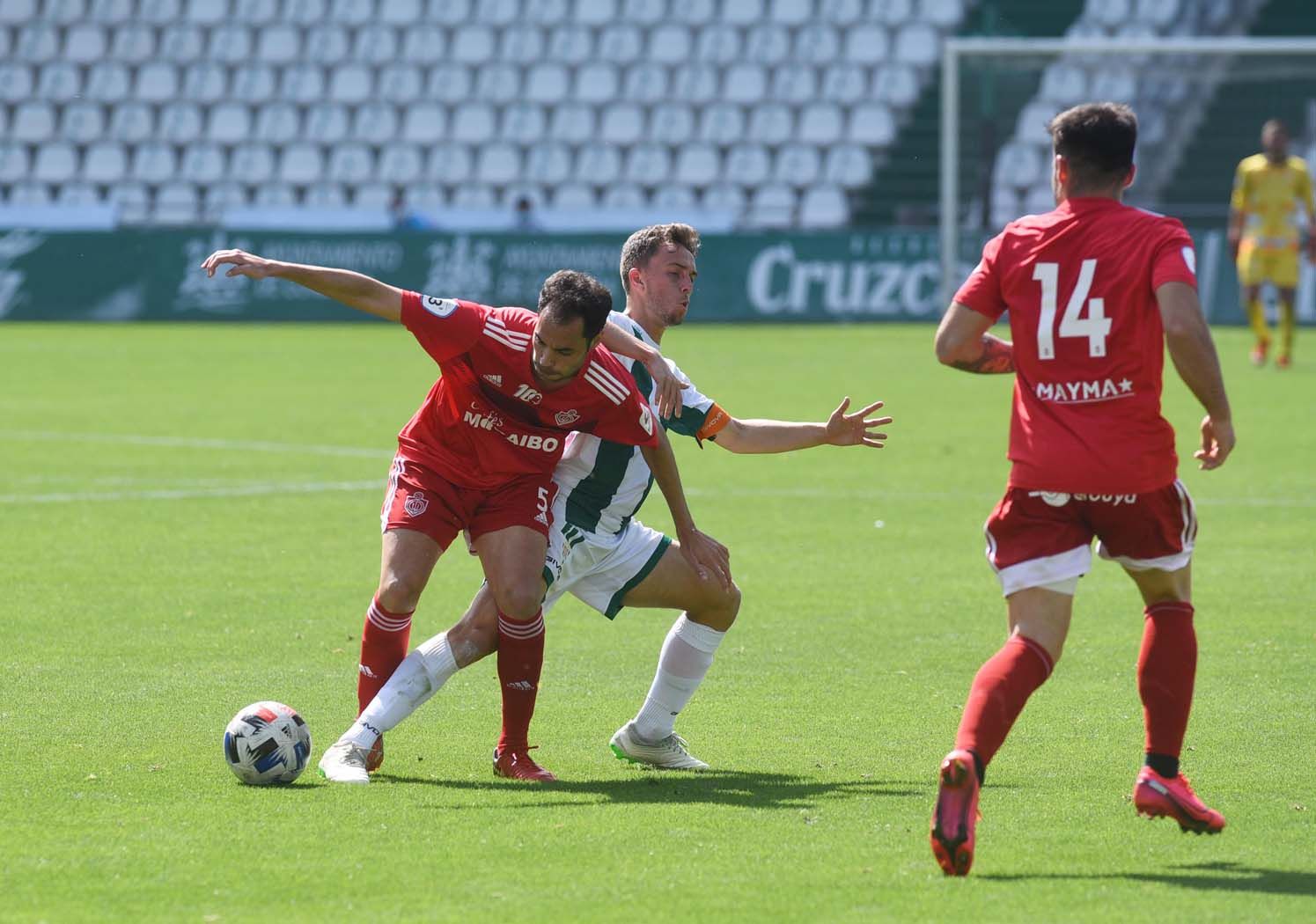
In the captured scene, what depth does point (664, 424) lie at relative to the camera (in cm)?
600

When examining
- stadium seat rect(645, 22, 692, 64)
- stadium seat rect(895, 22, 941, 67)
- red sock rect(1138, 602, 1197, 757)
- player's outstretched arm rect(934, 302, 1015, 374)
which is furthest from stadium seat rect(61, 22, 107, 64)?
red sock rect(1138, 602, 1197, 757)

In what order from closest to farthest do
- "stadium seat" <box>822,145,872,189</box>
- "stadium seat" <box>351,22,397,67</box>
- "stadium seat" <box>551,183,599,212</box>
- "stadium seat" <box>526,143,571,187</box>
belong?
"stadium seat" <box>822,145,872,189</box> < "stadium seat" <box>551,183,599,212</box> < "stadium seat" <box>526,143,571,187</box> < "stadium seat" <box>351,22,397,67</box>

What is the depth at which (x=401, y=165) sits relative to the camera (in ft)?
112

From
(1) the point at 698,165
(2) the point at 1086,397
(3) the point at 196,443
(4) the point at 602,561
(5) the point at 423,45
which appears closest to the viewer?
(2) the point at 1086,397

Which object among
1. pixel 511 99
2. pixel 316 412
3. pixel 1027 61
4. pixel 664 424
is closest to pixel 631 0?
pixel 511 99

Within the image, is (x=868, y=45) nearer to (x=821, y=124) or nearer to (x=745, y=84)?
(x=821, y=124)

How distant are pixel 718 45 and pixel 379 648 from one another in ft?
99.0

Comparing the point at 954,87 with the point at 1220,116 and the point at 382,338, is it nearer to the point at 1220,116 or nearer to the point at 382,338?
the point at 1220,116

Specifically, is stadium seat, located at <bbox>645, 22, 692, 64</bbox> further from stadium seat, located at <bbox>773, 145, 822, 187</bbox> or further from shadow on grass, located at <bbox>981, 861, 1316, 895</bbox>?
shadow on grass, located at <bbox>981, 861, 1316, 895</bbox>

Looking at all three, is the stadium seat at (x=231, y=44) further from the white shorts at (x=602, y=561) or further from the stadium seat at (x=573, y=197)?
the white shorts at (x=602, y=561)

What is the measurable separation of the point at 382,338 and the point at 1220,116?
12.2 m

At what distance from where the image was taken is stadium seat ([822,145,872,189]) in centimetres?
3275

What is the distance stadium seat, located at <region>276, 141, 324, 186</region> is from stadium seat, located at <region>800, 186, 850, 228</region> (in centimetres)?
856

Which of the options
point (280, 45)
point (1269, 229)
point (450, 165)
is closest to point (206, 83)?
point (280, 45)
